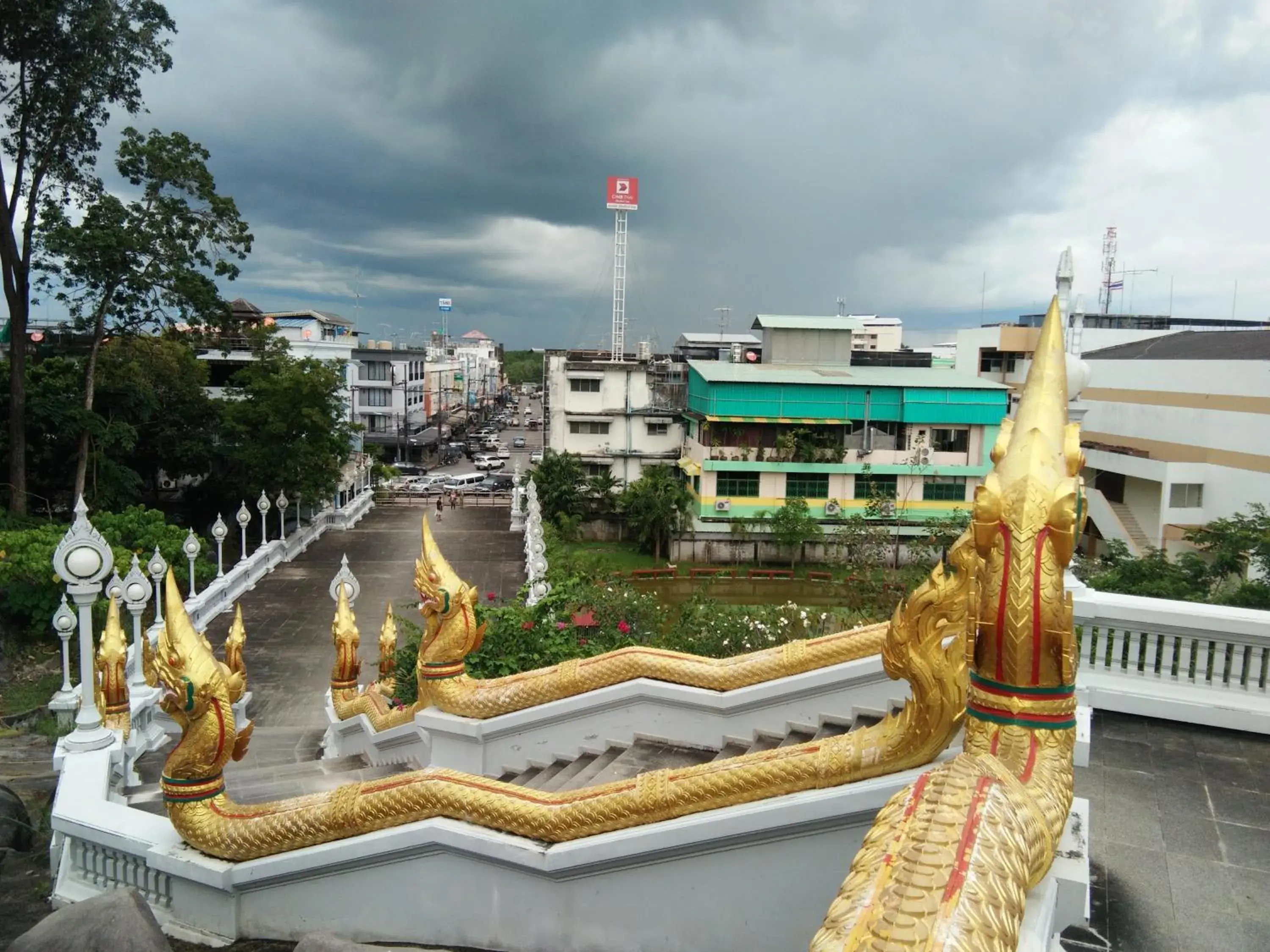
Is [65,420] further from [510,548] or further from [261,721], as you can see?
[261,721]

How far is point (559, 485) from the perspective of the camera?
33.3 meters

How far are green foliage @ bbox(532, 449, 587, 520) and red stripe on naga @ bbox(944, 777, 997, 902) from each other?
30.3m

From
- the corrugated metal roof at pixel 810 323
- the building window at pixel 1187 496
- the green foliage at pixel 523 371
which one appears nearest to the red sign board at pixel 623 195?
the corrugated metal roof at pixel 810 323

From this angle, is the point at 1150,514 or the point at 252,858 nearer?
the point at 252,858

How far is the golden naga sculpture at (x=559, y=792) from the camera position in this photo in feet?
13.0

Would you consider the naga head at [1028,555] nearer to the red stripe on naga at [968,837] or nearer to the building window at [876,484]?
the red stripe on naga at [968,837]

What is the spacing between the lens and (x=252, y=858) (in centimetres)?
515

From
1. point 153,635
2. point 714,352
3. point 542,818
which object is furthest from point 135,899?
point 714,352

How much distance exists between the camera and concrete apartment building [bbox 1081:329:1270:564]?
22.6 meters

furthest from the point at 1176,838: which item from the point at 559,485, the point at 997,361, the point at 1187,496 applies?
the point at 997,361

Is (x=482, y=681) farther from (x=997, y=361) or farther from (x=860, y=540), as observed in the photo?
(x=997, y=361)

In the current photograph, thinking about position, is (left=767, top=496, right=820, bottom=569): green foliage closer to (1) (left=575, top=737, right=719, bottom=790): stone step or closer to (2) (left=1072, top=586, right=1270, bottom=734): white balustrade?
(2) (left=1072, top=586, right=1270, bottom=734): white balustrade

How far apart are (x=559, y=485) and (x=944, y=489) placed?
47.7 feet

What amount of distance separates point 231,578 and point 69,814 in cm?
1406
